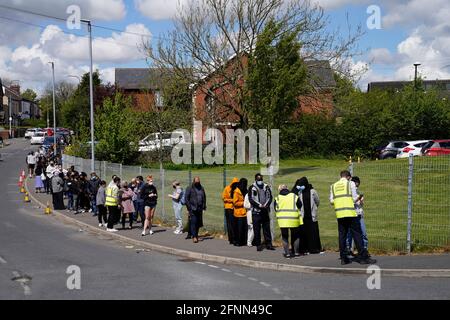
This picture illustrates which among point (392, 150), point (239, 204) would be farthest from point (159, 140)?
point (239, 204)

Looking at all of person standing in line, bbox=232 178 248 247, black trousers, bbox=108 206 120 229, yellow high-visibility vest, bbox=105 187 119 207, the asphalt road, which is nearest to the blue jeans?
the asphalt road

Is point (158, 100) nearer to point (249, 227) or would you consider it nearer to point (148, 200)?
point (148, 200)

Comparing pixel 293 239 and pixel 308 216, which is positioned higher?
pixel 308 216

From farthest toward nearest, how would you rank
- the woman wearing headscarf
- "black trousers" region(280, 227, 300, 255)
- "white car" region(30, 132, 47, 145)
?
1. "white car" region(30, 132, 47, 145)
2. the woman wearing headscarf
3. "black trousers" region(280, 227, 300, 255)

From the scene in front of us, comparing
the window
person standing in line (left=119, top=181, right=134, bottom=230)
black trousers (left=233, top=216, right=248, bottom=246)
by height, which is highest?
the window

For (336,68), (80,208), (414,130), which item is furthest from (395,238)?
(414,130)

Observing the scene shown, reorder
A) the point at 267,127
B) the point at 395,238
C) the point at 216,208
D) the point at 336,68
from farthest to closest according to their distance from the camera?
the point at 336,68 < the point at 267,127 < the point at 216,208 < the point at 395,238

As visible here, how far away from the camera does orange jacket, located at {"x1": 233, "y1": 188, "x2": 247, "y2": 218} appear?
54.0 feet

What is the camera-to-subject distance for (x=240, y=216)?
53.9 ft

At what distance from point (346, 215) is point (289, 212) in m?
1.60

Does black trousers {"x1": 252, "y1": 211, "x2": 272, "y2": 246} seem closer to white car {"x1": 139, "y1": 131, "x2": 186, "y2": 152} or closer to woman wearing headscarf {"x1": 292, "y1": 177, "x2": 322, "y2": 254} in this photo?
woman wearing headscarf {"x1": 292, "y1": 177, "x2": 322, "y2": 254}
